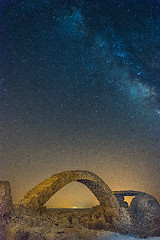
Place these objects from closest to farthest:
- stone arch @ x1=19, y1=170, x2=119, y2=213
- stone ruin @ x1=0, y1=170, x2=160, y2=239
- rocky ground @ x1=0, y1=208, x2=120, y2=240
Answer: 1. rocky ground @ x1=0, y1=208, x2=120, y2=240
2. stone arch @ x1=19, y1=170, x2=119, y2=213
3. stone ruin @ x1=0, y1=170, x2=160, y2=239

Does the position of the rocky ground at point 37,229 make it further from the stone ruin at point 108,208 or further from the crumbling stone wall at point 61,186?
the stone ruin at point 108,208

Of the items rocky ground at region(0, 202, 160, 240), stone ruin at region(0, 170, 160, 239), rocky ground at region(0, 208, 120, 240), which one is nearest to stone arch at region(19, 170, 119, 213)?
stone ruin at region(0, 170, 160, 239)

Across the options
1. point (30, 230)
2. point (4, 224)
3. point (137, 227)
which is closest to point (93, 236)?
point (30, 230)

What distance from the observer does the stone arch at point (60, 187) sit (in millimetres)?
7480

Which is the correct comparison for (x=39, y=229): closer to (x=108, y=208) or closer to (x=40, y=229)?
(x=40, y=229)

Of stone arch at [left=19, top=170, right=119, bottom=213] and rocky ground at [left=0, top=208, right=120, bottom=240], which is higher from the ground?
stone arch at [left=19, top=170, right=119, bottom=213]

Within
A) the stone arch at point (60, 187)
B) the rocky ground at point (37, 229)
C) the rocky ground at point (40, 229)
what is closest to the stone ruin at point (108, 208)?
the stone arch at point (60, 187)

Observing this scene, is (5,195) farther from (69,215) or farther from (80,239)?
(69,215)

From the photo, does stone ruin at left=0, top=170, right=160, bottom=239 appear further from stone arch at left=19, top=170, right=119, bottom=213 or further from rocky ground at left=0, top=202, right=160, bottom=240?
rocky ground at left=0, top=202, right=160, bottom=240

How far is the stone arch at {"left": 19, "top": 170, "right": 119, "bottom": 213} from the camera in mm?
7480

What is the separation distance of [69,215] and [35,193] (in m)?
2.09

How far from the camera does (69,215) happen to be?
8.84m

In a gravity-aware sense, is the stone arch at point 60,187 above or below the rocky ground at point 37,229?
above

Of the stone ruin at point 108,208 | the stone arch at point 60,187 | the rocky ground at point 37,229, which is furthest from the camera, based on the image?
the stone ruin at point 108,208
